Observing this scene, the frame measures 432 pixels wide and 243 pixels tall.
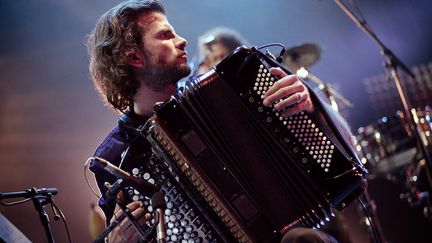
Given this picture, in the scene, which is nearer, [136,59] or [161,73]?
[161,73]

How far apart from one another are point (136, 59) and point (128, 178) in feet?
3.41

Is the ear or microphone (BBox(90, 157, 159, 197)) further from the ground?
the ear

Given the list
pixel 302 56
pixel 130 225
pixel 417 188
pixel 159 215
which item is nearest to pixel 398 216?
pixel 417 188

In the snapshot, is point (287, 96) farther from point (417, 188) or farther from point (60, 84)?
point (60, 84)

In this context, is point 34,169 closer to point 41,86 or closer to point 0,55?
point 41,86

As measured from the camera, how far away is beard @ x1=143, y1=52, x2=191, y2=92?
2.22 meters

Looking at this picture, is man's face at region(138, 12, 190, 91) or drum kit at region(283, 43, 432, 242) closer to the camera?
man's face at region(138, 12, 190, 91)

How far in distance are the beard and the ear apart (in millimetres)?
56

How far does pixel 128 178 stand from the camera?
4.98 ft

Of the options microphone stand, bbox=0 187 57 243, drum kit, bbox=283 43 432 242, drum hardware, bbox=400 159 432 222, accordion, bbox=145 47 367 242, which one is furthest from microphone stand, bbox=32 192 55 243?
drum hardware, bbox=400 159 432 222

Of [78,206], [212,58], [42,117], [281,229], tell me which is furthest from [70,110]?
[281,229]

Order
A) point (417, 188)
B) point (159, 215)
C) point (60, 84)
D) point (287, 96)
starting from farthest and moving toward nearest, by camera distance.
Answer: point (60, 84) < point (417, 188) < point (287, 96) < point (159, 215)

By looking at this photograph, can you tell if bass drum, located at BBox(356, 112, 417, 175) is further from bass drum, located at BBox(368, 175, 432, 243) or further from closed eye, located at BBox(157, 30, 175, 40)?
closed eye, located at BBox(157, 30, 175, 40)

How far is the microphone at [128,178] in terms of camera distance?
4.89 feet
